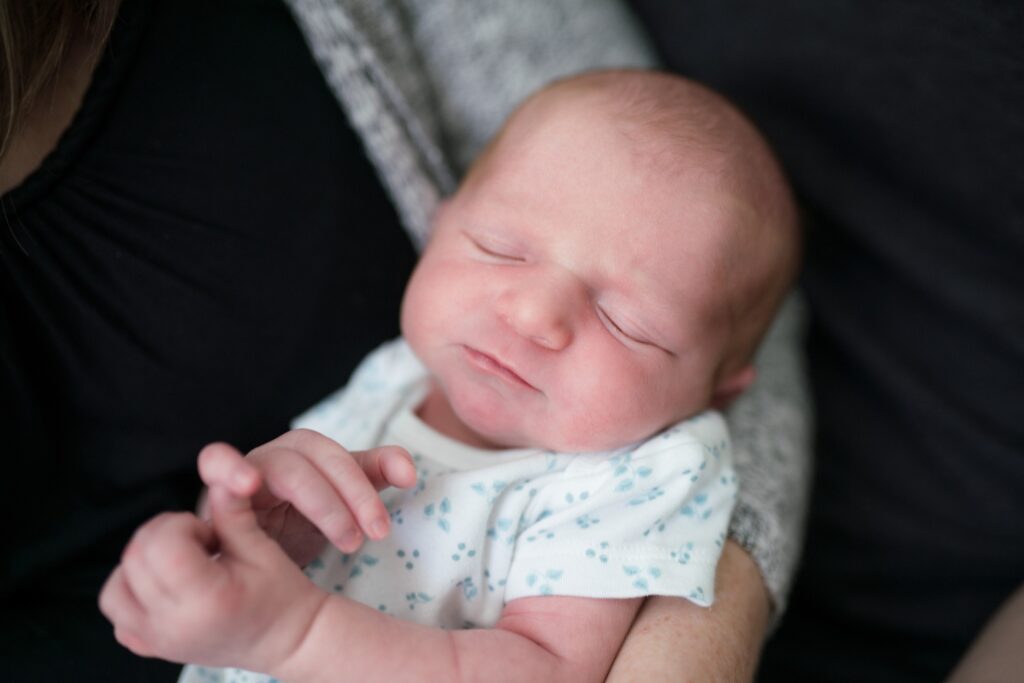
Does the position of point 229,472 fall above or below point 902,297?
above

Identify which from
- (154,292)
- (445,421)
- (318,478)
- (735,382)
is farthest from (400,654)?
(735,382)

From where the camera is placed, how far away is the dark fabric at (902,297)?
4.39 ft

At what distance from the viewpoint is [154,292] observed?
102 centimetres

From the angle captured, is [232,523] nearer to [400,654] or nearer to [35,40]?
[400,654]

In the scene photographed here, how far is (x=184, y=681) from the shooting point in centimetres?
98

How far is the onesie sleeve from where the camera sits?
922 millimetres

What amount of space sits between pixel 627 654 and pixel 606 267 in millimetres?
447

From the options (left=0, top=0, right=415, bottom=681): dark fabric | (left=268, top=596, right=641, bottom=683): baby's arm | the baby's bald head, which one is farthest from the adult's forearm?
the baby's bald head

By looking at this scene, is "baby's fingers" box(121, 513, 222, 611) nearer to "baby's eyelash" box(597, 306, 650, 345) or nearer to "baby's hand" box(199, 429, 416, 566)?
"baby's hand" box(199, 429, 416, 566)

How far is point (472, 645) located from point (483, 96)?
917mm

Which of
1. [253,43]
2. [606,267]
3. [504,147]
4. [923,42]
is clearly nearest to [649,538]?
[606,267]

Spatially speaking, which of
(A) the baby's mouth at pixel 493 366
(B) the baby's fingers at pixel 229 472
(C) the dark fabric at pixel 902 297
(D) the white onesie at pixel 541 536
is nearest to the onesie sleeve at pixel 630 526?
(D) the white onesie at pixel 541 536

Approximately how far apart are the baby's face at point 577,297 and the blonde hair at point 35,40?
1.59 feet

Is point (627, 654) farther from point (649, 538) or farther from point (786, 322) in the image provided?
point (786, 322)
